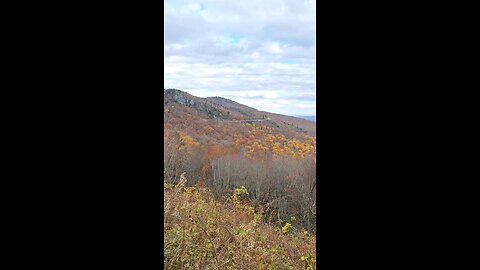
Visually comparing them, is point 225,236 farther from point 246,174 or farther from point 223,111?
point 223,111

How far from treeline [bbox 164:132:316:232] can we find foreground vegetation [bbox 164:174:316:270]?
54 mm

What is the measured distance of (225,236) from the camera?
Result: 2879 millimetres

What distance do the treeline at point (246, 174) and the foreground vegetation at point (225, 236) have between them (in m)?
0.05

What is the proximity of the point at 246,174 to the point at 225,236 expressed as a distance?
492 mm

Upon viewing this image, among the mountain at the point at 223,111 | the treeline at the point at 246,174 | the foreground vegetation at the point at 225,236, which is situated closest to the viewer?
the foreground vegetation at the point at 225,236

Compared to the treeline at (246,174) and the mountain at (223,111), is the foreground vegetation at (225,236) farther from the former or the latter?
the mountain at (223,111)

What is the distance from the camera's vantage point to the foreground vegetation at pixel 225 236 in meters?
2.75

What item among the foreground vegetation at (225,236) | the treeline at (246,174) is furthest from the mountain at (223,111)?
the foreground vegetation at (225,236)

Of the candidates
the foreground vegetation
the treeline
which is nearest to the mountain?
the treeline

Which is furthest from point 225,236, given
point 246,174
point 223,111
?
point 223,111
